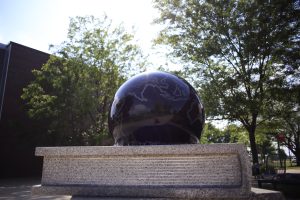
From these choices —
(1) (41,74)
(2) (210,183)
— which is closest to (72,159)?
(2) (210,183)

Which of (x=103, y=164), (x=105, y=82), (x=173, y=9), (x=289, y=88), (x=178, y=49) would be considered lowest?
(x=103, y=164)

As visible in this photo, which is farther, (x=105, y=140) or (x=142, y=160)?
(x=105, y=140)

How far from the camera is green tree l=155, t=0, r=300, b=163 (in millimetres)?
14609

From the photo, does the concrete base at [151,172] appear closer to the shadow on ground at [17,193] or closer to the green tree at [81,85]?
the shadow on ground at [17,193]

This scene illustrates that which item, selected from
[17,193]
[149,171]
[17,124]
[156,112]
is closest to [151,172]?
[149,171]

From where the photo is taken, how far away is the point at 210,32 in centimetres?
1608

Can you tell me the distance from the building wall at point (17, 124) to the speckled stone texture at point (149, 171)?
1977 cm

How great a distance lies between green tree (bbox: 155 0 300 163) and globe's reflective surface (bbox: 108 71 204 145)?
946 centimetres

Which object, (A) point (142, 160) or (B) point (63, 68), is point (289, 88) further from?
(B) point (63, 68)

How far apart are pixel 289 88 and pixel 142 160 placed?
12.6m

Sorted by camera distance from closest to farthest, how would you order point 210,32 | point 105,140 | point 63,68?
point 210,32 < point 105,140 < point 63,68

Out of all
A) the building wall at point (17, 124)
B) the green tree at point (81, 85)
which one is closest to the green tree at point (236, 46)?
the green tree at point (81, 85)

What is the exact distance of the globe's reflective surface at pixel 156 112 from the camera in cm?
531

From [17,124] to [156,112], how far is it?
20.9m
